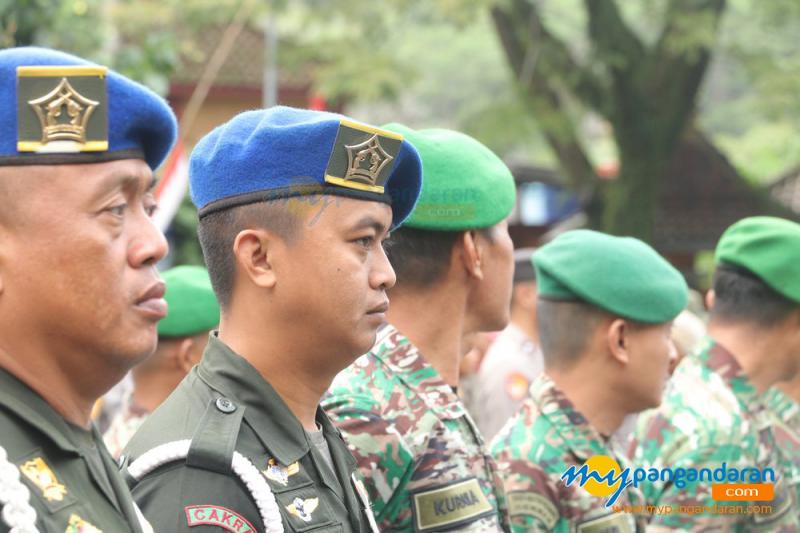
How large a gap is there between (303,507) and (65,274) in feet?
2.54

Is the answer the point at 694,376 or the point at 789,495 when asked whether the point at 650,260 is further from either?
the point at 789,495

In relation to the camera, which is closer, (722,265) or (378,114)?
(722,265)

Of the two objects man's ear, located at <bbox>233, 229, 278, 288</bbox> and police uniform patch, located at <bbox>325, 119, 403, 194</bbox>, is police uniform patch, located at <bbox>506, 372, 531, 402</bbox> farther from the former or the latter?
man's ear, located at <bbox>233, 229, 278, 288</bbox>

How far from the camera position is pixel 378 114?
23.7 m

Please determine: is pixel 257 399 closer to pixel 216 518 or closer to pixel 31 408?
pixel 216 518

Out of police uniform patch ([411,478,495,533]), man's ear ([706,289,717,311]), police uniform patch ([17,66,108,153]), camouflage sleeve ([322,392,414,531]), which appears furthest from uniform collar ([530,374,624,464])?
police uniform patch ([17,66,108,153])

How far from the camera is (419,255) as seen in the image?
3369 millimetres

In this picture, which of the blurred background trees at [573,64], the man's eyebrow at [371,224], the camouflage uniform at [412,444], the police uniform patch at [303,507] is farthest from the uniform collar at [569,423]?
the blurred background trees at [573,64]

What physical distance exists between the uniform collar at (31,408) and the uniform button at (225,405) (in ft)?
1.71

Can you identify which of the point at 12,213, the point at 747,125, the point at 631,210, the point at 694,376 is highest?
the point at 12,213

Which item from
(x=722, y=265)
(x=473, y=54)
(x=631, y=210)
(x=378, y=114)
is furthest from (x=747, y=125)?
(x=722, y=265)

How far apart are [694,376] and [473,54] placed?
81.9ft

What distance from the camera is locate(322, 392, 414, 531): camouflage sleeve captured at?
9.58 feet

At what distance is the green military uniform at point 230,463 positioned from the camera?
7.31ft
